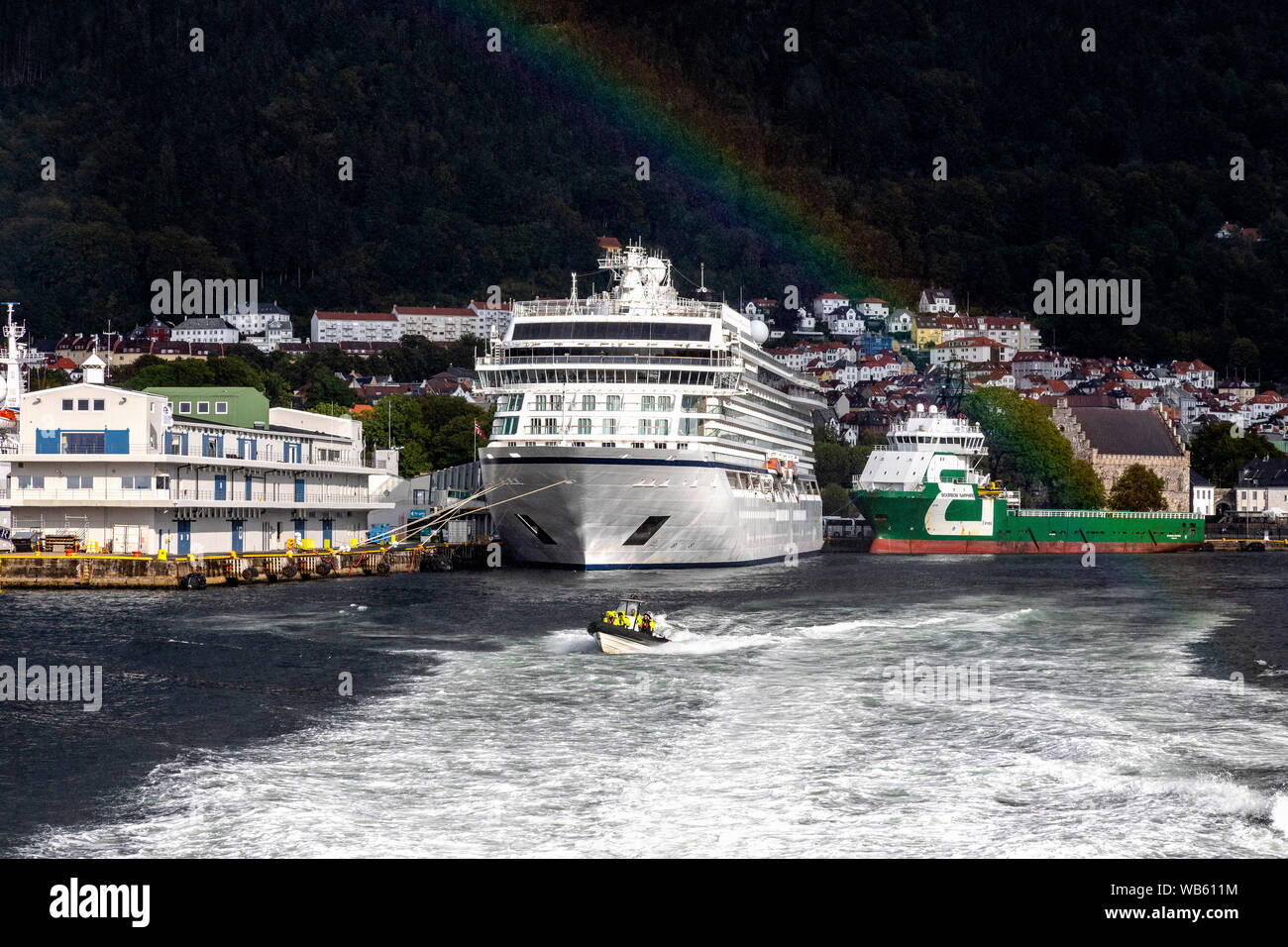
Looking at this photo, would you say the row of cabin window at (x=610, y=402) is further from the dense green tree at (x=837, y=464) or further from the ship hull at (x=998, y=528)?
the dense green tree at (x=837, y=464)

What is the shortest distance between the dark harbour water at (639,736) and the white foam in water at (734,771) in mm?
99

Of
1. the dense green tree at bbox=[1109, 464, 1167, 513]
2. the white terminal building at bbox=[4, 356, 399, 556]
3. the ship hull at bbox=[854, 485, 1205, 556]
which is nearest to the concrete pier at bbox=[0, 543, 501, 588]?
the white terminal building at bbox=[4, 356, 399, 556]

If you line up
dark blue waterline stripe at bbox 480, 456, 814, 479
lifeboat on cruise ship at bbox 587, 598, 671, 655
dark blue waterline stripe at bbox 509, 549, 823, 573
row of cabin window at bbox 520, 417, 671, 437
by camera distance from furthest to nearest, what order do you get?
1. row of cabin window at bbox 520, 417, 671, 437
2. dark blue waterline stripe at bbox 509, 549, 823, 573
3. dark blue waterline stripe at bbox 480, 456, 814, 479
4. lifeboat on cruise ship at bbox 587, 598, 671, 655

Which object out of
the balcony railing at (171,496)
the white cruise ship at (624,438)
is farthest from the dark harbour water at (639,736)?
the white cruise ship at (624,438)

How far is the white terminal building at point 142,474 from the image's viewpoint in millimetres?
72688

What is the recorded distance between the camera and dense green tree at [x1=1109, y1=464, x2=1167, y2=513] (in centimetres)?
17188

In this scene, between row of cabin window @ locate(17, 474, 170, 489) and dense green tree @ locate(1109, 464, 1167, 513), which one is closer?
row of cabin window @ locate(17, 474, 170, 489)

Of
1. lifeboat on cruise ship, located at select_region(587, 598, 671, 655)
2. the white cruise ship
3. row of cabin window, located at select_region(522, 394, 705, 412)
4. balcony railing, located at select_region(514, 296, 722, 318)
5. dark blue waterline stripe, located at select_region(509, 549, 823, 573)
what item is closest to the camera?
lifeboat on cruise ship, located at select_region(587, 598, 671, 655)

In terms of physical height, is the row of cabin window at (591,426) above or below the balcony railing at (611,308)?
below

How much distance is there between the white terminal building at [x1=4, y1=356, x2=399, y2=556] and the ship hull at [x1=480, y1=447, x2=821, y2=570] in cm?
1365

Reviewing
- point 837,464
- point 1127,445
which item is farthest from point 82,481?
point 1127,445

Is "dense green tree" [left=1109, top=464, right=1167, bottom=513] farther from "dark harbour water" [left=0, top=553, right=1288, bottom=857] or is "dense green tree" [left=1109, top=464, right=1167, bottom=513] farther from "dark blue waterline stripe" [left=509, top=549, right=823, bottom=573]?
"dark harbour water" [left=0, top=553, right=1288, bottom=857]
